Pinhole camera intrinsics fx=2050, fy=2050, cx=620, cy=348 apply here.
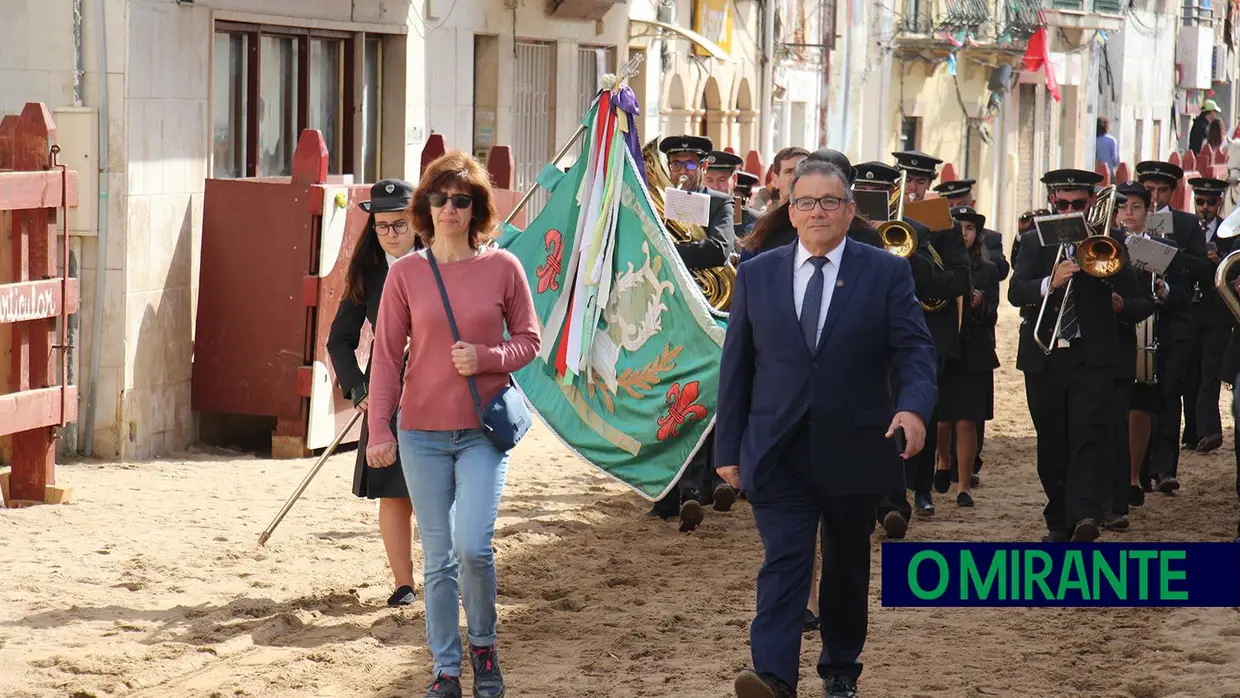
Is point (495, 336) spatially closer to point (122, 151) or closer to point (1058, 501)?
point (1058, 501)

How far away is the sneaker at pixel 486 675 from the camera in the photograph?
7000 mm

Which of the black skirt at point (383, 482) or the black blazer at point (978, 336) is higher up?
the black blazer at point (978, 336)

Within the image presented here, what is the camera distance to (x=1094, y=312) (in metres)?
10.7

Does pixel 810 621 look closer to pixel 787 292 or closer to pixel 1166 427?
pixel 787 292

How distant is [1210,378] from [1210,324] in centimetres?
40

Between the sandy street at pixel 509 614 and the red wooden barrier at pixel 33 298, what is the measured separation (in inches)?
12.1

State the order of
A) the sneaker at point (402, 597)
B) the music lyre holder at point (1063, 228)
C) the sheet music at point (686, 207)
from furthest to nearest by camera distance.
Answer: the sheet music at point (686, 207) → the music lyre holder at point (1063, 228) → the sneaker at point (402, 597)

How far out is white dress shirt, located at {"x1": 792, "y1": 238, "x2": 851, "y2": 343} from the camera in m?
6.77

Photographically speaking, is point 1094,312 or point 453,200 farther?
point 1094,312

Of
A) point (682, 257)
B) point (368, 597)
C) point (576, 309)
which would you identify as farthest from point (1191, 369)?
point (368, 597)

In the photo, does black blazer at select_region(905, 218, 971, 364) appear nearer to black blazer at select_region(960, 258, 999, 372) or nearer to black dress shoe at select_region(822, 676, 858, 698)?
black blazer at select_region(960, 258, 999, 372)

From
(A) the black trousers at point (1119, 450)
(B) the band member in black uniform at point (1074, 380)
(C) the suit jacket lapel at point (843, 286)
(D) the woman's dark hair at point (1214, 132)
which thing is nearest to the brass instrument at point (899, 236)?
(B) the band member in black uniform at point (1074, 380)

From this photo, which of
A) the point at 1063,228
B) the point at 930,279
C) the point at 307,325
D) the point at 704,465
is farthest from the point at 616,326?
the point at 307,325

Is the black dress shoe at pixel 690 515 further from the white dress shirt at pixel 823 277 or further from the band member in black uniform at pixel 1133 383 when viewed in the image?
the white dress shirt at pixel 823 277
